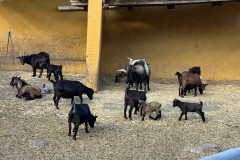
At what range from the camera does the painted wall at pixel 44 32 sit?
13.8 metres

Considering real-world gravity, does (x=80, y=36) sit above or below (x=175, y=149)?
above

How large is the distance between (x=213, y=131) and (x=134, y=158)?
221 centimetres

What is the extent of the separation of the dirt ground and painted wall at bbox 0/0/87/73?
175 inches

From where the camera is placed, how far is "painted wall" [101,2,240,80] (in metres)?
13.3

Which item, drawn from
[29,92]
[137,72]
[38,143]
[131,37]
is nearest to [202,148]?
[38,143]

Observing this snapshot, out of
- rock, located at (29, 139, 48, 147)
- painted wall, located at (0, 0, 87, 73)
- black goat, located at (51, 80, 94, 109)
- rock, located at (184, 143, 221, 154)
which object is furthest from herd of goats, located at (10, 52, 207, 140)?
painted wall, located at (0, 0, 87, 73)

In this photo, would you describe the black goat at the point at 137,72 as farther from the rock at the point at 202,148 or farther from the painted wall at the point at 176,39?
the rock at the point at 202,148

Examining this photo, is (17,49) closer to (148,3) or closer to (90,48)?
(90,48)

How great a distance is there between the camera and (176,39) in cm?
1370

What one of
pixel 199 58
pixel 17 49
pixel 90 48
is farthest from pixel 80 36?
pixel 199 58

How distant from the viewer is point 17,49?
13898mm

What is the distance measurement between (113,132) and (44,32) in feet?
27.9

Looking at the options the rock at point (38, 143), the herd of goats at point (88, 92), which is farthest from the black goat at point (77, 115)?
the rock at point (38, 143)

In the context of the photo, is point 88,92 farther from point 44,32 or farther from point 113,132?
point 44,32
